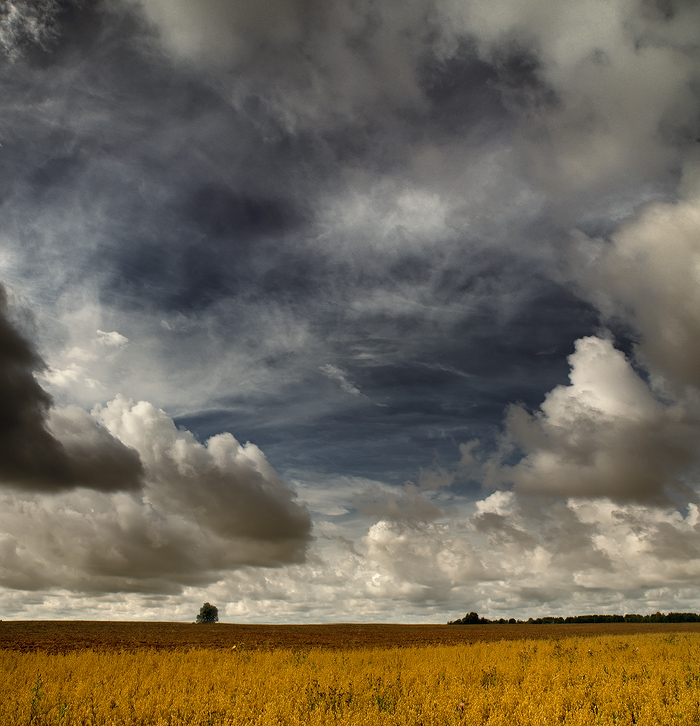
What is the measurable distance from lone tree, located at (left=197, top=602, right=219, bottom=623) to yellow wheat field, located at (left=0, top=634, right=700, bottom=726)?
114 meters

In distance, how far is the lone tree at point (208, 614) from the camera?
4658 inches

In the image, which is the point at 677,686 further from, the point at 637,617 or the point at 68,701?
the point at 637,617

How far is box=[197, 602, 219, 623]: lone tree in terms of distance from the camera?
118 metres

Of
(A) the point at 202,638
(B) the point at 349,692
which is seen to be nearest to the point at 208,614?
(A) the point at 202,638

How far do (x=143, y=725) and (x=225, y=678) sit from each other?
4.99m

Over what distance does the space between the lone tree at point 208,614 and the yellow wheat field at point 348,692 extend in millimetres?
114187

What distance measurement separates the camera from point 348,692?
13070mm

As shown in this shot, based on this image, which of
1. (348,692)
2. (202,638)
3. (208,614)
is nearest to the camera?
(348,692)

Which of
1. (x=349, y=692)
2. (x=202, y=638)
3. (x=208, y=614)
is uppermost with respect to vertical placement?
(x=349, y=692)

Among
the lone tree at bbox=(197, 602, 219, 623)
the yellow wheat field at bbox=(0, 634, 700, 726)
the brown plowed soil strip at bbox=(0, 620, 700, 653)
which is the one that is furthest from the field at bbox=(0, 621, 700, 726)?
the lone tree at bbox=(197, 602, 219, 623)

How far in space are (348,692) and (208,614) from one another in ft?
A: 412

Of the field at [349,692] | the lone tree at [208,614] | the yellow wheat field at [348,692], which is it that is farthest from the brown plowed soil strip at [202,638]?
the lone tree at [208,614]

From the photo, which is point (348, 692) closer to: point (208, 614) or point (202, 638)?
point (202, 638)

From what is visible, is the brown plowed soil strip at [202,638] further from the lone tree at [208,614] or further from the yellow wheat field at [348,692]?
the lone tree at [208,614]
